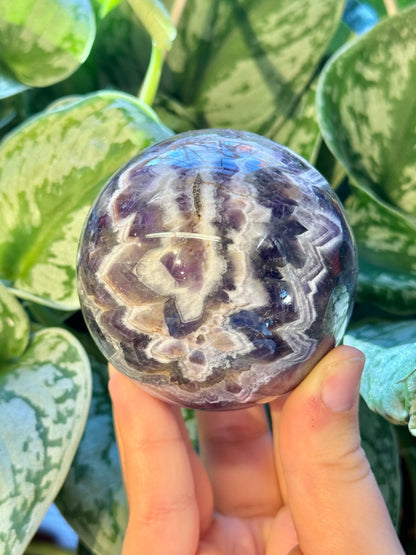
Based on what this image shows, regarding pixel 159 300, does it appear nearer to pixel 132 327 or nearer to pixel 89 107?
pixel 132 327

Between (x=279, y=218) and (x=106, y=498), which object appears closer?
(x=279, y=218)

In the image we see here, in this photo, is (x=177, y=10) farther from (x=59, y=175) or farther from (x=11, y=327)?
(x=11, y=327)

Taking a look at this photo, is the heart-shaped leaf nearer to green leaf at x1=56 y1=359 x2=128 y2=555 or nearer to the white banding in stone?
green leaf at x1=56 y1=359 x2=128 y2=555

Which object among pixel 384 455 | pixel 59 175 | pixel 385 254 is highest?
pixel 59 175

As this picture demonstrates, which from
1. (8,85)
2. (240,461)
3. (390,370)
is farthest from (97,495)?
(8,85)

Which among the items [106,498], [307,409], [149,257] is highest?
[149,257]

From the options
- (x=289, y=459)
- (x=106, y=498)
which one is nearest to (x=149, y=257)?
(x=289, y=459)

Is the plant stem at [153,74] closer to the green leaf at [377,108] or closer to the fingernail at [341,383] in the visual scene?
the green leaf at [377,108]
